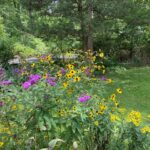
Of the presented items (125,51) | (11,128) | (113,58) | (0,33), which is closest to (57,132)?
(11,128)

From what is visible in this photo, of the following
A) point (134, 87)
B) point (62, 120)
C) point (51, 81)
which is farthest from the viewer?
point (134, 87)

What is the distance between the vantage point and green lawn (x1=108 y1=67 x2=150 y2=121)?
816 cm

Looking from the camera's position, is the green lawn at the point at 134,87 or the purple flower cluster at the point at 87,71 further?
the green lawn at the point at 134,87

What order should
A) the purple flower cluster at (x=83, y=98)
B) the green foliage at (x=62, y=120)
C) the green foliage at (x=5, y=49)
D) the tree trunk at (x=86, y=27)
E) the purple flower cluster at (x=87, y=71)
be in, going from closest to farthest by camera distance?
the green foliage at (x=62, y=120) < the purple flower cluster at (x=83, y=98) < the purple flower cluster at (x=87, y=71) < the green foliage at (x=5, y=49) < the tree trunk at (x=86, y=27)

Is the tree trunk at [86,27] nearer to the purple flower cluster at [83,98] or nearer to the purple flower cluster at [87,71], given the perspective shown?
the purple flower cluster at [87,71]

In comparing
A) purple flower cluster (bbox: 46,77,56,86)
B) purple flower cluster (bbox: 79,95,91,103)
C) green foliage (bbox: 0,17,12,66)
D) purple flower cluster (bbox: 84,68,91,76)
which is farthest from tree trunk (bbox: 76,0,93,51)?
purple flower cluster (bbox: 79,95,91,103)

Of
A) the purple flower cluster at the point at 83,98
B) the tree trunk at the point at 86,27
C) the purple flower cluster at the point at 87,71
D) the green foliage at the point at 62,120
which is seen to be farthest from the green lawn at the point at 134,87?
the purple flower cluster at the point at 83,98

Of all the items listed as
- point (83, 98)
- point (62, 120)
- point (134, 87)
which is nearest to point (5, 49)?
point (134, 87)

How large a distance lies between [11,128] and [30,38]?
646 centimetres

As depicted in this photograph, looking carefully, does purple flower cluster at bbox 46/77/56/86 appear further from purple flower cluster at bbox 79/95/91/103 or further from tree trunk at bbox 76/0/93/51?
tree trunk at bbox 76/0/93/51

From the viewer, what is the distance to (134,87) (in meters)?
10.3

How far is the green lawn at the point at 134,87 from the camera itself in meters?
8.16

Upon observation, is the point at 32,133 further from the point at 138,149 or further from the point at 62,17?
the point at 62,17

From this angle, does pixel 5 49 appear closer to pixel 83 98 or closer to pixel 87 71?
pixel 87 71
